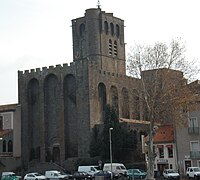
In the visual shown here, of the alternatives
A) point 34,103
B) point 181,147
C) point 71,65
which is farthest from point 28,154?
point 181,147

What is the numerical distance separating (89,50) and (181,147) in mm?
43375

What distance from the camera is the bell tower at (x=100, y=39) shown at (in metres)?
109

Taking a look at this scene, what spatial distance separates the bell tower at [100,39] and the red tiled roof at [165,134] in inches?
1227

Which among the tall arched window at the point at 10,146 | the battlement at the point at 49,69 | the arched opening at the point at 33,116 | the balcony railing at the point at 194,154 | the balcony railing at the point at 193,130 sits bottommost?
the balcony railing at the point at 194,154

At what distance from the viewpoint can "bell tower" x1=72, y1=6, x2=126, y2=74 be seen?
109 m

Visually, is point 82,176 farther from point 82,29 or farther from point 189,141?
point 82,29

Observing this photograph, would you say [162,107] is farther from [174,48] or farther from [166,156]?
[166,156]

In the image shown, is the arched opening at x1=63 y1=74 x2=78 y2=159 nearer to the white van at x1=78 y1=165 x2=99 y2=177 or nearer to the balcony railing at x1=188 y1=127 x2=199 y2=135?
the white van at x1=78 y1=165 x2=99 y2=177

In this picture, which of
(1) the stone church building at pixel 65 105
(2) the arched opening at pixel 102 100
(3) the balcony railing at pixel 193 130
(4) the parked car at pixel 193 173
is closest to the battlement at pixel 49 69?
(1) the stone church building at pixel 65 105

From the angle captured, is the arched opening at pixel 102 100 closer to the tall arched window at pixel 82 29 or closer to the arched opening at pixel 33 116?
the arched opening at pixel 33 116

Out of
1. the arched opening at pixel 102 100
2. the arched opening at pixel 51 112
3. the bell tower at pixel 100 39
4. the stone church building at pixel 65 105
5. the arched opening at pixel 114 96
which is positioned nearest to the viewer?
the stone church building at pixel 65 105

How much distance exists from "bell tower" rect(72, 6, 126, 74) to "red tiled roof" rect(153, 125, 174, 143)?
102ft

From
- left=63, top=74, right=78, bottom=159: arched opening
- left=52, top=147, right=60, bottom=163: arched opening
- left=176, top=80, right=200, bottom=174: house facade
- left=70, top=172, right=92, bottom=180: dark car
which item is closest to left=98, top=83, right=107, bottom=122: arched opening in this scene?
left=63, top=74, right=78, bottom=159: arched opening

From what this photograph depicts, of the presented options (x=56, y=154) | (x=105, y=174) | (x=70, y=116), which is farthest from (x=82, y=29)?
(x=105, y=174)
